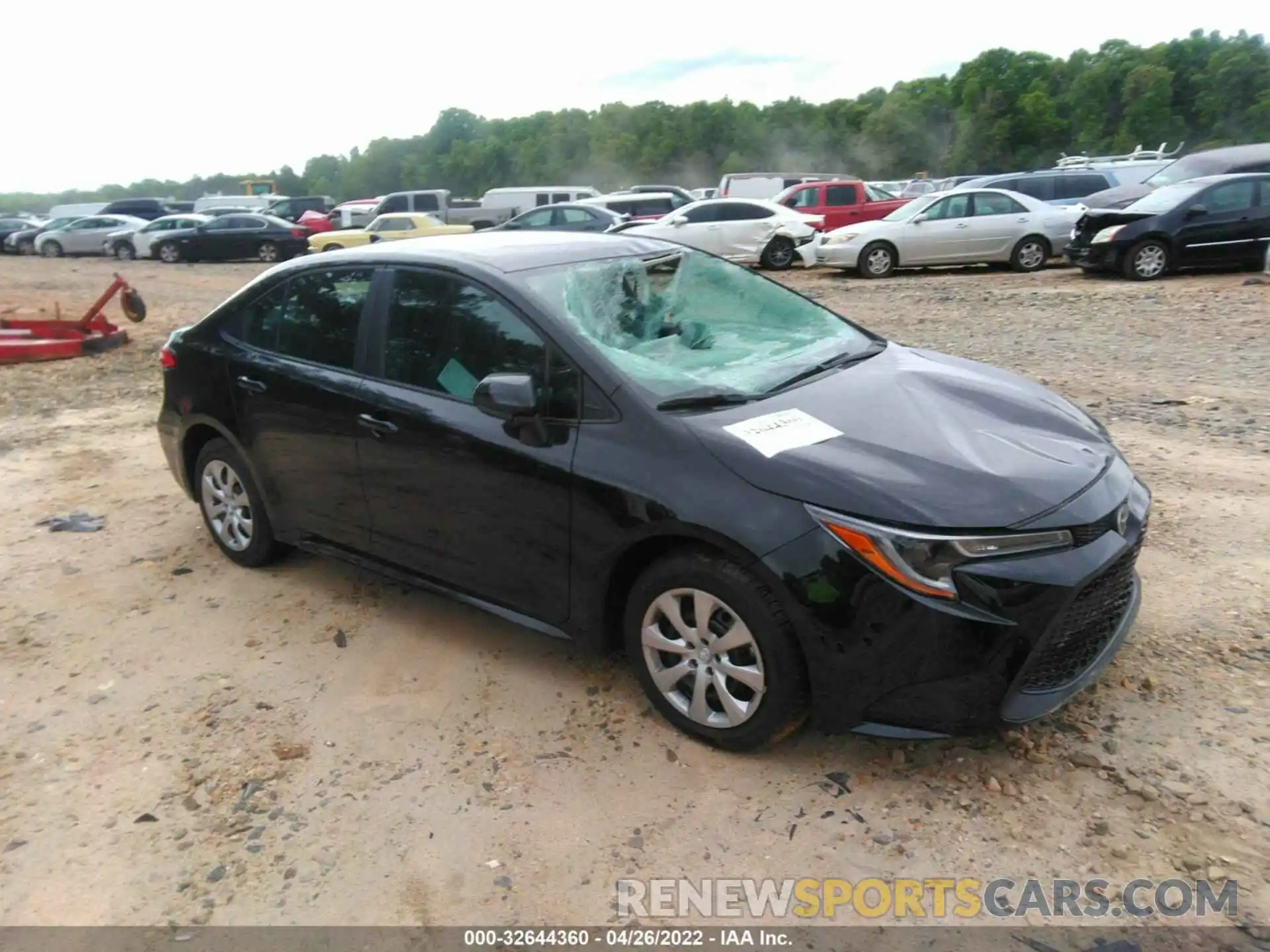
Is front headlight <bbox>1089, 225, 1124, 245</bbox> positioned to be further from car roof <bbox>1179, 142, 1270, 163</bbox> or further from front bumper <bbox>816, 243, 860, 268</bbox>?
car roof <bbox>1179, 142, 1270, 163</bbox>

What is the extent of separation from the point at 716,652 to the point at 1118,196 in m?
17.3

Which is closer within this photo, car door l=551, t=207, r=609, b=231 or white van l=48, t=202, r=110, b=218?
car door l=551, t=207, r=609, b=231

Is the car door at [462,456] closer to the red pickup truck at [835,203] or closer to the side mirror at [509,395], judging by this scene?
the side mirror at [509,395]

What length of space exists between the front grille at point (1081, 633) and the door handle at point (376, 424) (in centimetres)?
251

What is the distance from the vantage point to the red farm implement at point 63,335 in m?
10.7

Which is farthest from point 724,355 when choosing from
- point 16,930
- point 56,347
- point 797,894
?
point 56,347

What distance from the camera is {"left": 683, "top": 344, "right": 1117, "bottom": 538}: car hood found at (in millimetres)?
2838

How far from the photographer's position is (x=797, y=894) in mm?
2627

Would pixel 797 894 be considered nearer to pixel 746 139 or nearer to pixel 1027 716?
pixel 1027 716

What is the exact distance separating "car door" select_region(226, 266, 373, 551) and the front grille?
2.70 m

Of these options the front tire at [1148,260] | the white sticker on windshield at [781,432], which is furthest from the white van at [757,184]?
the white sticker on windshield at [781,432]

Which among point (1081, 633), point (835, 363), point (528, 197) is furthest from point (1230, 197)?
point (528, 197)

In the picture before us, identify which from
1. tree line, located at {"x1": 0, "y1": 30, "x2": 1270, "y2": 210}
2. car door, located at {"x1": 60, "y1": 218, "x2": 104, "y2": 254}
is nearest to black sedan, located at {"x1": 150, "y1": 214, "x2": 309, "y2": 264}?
car door, located at {"x1": 60, "y1": 218, "x2": 104, "y2": 254}

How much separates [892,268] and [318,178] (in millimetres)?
121520
